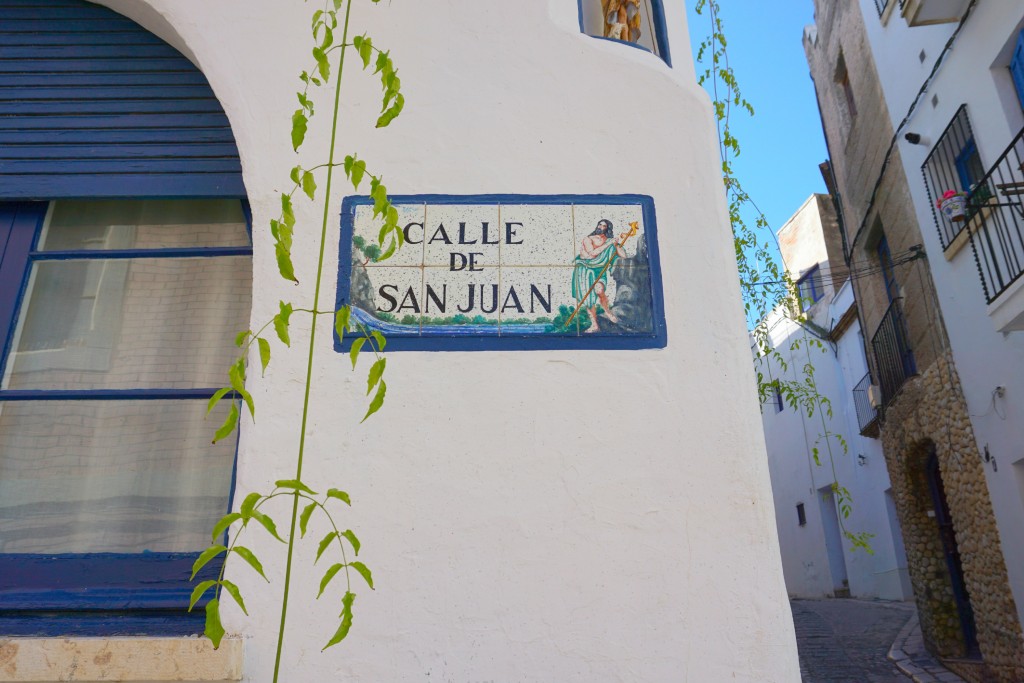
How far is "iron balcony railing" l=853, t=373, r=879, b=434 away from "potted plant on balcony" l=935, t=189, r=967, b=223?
5.53 m

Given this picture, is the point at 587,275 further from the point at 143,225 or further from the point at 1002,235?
the point at 1002,235

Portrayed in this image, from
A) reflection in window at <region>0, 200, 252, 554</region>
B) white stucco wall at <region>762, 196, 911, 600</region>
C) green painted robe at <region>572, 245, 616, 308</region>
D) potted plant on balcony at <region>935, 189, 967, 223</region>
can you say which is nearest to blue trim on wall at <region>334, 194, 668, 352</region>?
green painted robe at <region>572, 245, 616, 308</region>

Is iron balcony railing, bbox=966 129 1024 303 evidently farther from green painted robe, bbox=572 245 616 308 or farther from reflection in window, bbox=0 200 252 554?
reflection in window, bbox=0 200 252 554

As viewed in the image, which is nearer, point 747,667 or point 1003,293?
point 747,667

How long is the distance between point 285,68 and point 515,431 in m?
1.53

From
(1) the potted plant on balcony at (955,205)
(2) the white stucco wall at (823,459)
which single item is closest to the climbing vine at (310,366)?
(1) the potted plant on balcony at (955,205)

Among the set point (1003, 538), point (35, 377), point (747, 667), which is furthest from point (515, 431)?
point (1003, 538)

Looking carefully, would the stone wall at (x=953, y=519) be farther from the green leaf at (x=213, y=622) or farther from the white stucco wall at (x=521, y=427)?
the green leaf at (x=213, y=622)

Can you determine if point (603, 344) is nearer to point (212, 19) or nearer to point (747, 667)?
point (747, 667)

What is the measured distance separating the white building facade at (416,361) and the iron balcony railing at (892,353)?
8647 millimetres

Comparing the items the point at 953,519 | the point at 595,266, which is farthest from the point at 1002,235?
the point at 595,266

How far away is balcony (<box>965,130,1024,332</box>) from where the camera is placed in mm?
6898

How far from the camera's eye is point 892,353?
11016 mm

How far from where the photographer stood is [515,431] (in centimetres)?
236
